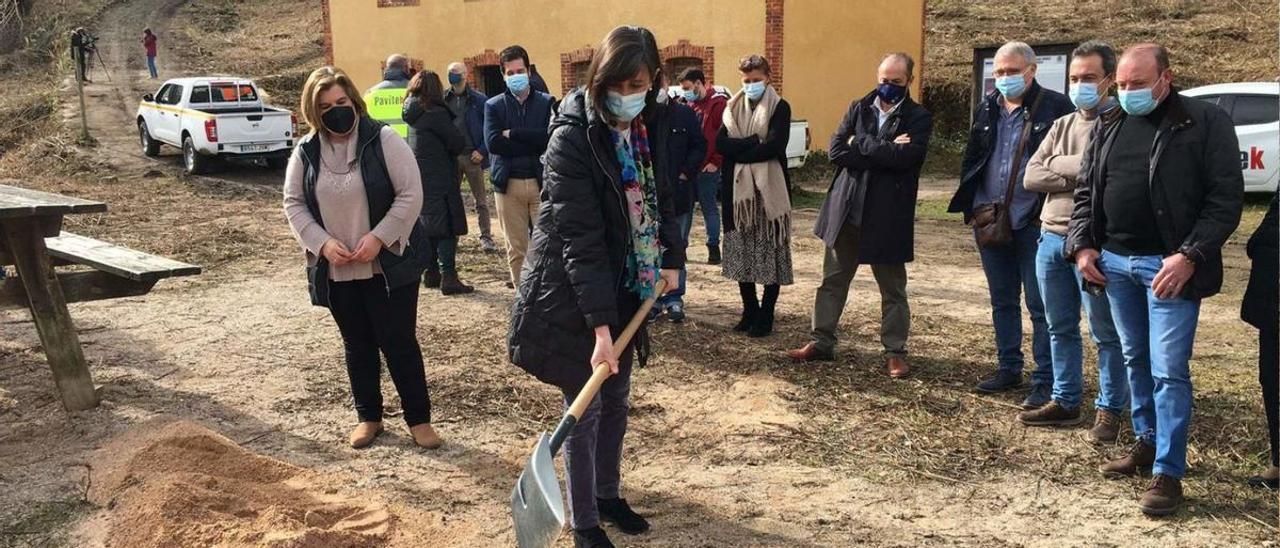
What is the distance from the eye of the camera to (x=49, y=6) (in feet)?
116

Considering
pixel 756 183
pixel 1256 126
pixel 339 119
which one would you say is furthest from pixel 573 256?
pixel 1256 126

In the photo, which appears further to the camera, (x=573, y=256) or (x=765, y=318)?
(x=765, y=318)

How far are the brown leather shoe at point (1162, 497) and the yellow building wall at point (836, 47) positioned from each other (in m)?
15.5

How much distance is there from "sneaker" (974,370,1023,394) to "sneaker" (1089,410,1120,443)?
31.7 inches

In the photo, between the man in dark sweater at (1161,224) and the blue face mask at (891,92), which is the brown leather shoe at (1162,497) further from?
the blue face mask at (891,92)

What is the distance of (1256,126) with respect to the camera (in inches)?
521

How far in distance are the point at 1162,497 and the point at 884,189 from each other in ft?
7.41

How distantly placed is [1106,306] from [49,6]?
39.2 metres

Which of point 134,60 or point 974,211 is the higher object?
point 134,60

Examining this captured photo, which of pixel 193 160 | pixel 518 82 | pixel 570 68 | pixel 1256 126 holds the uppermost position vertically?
pixel 570 68

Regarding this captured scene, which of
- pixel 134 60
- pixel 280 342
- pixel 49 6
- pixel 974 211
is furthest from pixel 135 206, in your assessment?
pixel 49 6

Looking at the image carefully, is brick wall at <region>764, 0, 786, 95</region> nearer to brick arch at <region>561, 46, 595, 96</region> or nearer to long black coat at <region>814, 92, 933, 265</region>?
brick arch at <region>561, 46, 595, 96</region>

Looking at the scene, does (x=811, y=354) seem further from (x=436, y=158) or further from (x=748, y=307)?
(x=436, y=158)

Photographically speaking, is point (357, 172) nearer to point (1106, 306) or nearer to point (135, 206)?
point (1106, 306)
